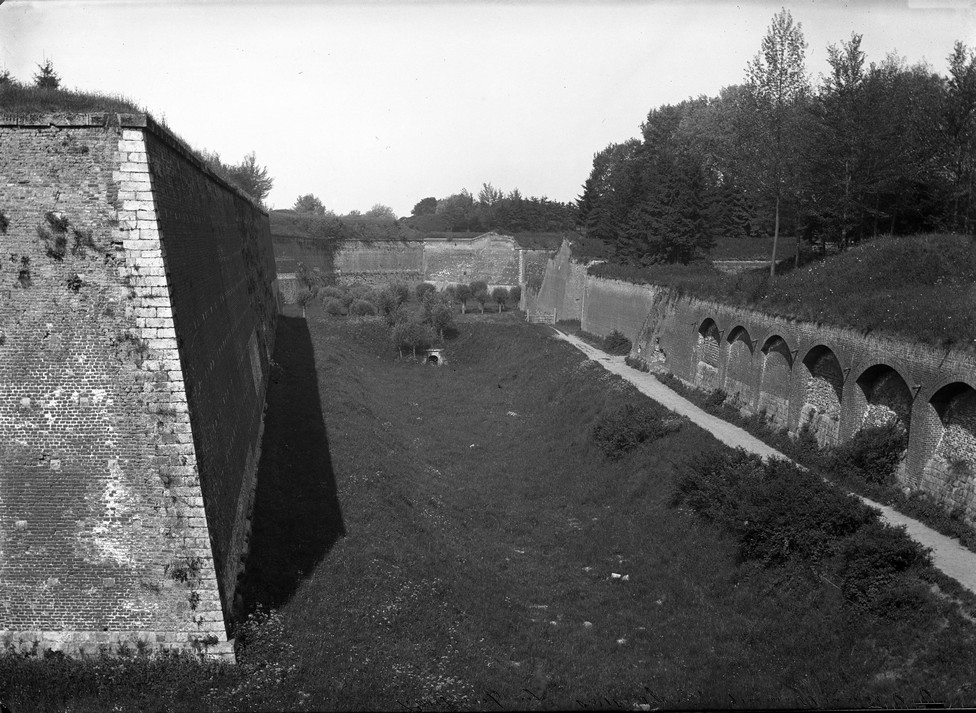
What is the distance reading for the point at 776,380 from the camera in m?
16.0

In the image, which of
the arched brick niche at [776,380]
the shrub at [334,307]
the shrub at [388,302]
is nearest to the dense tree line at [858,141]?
the arched brick niche at [776,380]

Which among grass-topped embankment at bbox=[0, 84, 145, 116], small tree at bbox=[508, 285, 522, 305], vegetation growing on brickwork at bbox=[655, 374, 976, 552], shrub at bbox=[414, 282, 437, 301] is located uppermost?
grass-topped embankment at bbox=[0, 84, 145, 116]

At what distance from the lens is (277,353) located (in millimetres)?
22062

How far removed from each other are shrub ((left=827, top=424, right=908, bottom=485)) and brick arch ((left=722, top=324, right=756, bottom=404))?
4.86 metres

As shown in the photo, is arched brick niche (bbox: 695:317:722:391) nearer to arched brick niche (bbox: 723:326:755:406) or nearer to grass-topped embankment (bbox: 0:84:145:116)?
arched brick niche (bbox: 723:326:755:406)

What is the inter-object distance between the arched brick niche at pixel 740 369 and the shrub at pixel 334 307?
23.9m

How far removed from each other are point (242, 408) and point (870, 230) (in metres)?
19.6

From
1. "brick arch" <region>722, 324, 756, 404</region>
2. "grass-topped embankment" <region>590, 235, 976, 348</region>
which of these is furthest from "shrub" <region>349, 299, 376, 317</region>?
"brick arch" <region>722, 324, 756, 404</region>

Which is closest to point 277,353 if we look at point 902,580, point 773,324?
point 773,324

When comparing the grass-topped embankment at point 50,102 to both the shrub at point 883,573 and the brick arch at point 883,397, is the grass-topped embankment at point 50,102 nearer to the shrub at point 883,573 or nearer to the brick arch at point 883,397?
Answer: the shrub at point 883,573

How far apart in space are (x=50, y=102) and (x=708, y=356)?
16405mm

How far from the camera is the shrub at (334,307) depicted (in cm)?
3869

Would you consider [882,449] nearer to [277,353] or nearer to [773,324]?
[773,324]

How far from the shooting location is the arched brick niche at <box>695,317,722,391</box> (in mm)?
19625
